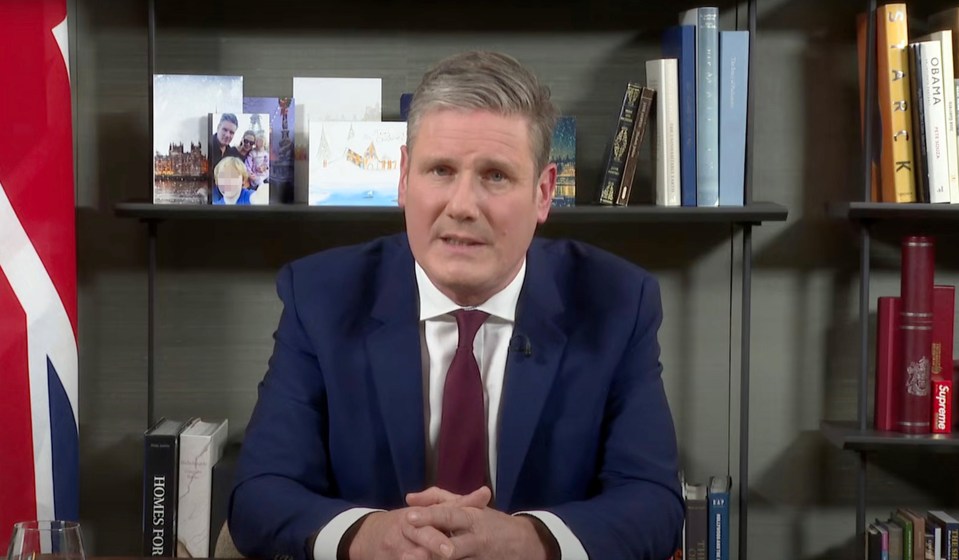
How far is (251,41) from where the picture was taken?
2.75 meters

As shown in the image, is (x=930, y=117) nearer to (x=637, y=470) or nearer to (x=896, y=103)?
(x=896, y=103)

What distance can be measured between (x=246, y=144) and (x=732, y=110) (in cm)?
108

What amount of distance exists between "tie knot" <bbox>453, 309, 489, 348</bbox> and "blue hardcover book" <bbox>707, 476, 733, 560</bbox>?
3.28 ft

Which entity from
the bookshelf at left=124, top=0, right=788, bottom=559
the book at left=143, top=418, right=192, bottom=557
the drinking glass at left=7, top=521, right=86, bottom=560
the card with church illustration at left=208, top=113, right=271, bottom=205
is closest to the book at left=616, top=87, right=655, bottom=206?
the bookshelf at left=124, top=0, right=788, bottom=559

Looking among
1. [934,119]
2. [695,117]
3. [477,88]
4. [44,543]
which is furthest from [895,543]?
[44,543]

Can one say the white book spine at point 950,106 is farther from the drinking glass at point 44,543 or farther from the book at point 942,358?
the drinking glass at point 44,543

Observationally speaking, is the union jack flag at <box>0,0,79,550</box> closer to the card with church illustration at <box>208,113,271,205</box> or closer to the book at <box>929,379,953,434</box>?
the card with church illustration at <box>208,113,271,205</box>

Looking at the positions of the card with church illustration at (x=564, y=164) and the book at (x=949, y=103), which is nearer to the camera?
the book at (x=949, y=103)

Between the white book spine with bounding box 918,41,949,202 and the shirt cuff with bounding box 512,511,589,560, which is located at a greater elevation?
the white book spine with bounding box 918,41,949,202

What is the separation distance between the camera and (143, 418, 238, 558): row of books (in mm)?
2479

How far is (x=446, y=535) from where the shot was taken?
1521 millimetres

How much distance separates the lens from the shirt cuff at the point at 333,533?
5.12 ft

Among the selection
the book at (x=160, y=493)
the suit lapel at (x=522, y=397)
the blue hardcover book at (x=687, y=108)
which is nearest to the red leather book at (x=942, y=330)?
the blue hardcover book at (x=687, y=108)

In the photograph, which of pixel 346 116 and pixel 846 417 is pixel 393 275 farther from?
pixel 846 417
